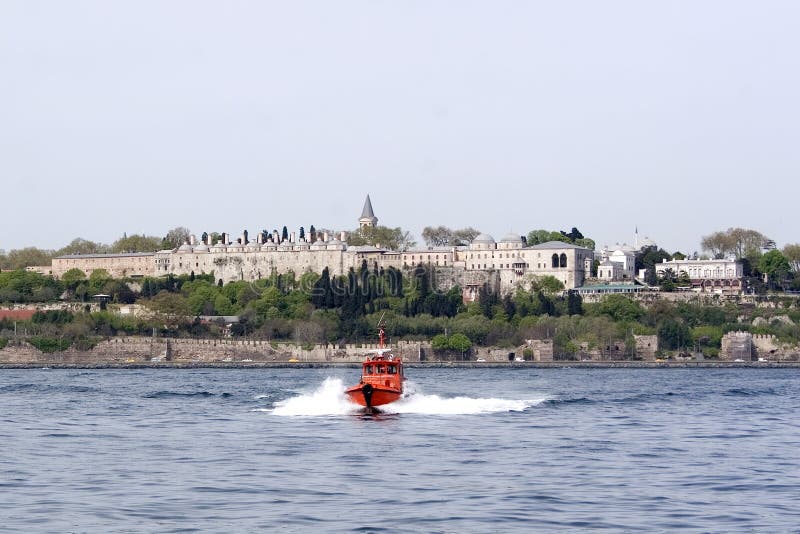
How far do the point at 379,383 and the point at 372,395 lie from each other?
2.57 feet

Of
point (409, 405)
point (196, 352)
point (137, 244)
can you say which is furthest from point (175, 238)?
point (409, 405)

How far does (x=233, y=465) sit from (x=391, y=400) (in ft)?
49.3

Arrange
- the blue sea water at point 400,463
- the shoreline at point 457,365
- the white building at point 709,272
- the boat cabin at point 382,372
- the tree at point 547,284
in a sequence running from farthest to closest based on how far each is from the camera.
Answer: the white building at point 709,272 < the tree at point 547,284 < the shoreline at point 457,365 < the boat cabin at point 382,372 < the blue sea water at point 400,463

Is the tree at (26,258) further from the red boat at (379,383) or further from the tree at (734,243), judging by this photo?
the red boat at (379,383)

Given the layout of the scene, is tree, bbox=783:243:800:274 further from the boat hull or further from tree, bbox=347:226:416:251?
the boat hull

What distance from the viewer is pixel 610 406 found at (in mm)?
54594

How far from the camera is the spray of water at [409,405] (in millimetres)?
49250

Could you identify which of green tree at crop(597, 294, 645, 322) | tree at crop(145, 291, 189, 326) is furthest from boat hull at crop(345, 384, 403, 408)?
tree at crop(145, 291, 189, 326)

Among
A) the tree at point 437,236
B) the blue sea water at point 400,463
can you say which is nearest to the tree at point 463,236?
the tree at point 437,236

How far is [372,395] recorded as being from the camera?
4844cm

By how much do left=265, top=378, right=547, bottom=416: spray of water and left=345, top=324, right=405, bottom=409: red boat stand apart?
35cm

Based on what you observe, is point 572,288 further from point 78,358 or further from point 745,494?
point 745,494

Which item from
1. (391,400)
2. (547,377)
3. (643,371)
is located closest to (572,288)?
(643,371)

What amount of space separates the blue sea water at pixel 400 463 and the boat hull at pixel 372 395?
531 millimetres
